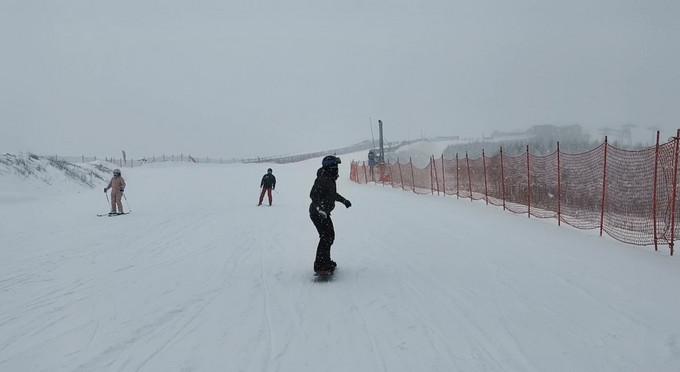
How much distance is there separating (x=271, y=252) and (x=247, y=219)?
18.8 ft

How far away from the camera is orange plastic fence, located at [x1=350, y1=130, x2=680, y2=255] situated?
8953mm

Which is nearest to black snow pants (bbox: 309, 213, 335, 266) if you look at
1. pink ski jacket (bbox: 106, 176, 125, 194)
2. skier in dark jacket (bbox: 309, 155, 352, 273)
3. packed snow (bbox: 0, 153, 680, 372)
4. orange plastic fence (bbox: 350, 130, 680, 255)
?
skier in dark jacket (bbox: 309, 155, 352, 273)

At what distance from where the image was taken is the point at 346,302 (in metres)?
5.69

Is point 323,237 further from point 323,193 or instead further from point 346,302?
point 346,302

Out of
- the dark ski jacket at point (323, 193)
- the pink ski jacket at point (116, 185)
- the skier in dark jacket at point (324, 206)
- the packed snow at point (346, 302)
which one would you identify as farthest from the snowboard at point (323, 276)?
the pink ski jacket at point (116, 185)

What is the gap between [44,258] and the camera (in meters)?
8.63

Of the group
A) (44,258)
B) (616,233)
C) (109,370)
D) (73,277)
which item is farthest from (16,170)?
(616,233)

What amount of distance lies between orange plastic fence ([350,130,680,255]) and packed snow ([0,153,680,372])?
808 mm

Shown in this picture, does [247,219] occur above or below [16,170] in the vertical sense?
below

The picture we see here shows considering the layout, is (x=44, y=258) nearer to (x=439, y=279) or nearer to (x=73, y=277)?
(x=73, y=277)

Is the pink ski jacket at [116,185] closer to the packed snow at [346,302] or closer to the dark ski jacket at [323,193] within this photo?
the packed snow at [346,302]

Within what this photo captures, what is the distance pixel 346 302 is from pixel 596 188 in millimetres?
15060

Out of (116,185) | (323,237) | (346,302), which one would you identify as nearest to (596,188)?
(323,237)

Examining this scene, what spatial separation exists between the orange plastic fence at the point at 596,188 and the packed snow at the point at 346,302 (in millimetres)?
808
